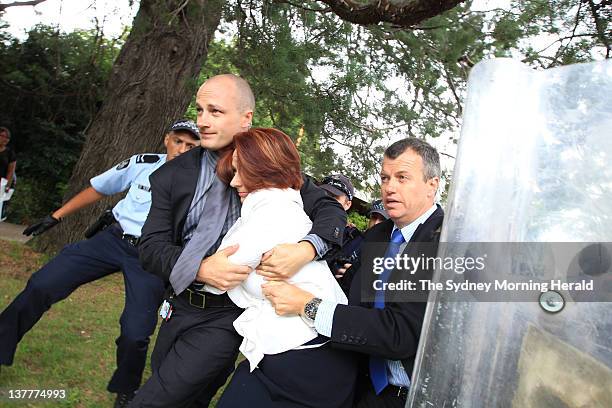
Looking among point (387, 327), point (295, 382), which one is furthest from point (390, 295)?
point (295, 382)

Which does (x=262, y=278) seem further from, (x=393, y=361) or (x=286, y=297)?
(x=393, y=361)

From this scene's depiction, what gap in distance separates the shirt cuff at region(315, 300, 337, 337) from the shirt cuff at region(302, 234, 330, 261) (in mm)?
244

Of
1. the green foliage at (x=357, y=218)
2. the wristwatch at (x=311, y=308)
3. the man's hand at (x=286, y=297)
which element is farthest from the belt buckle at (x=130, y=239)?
the green foliage at (x=357, y=218)

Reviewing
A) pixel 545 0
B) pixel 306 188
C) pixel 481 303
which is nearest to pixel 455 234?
pixel 481 303

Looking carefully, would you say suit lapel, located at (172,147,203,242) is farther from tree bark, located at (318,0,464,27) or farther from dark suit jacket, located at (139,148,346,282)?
tree bark, located at (318,0,464,27)

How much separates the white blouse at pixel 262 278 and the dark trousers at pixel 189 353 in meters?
0.12

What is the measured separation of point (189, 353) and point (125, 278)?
6.04 feet

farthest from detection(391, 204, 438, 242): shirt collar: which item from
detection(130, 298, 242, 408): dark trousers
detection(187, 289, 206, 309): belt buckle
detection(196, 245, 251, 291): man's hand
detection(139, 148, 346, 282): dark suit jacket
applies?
detection(187, 289, 206, 309): belt buckle

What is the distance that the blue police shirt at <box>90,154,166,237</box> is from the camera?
3820 mm

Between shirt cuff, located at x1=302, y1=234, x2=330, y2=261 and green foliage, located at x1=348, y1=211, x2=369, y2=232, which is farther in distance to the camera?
green foliage, located at x1=348, y1=211, x2=369, y2=232

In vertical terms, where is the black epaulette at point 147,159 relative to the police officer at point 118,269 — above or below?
above

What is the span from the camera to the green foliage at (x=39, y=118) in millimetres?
10302

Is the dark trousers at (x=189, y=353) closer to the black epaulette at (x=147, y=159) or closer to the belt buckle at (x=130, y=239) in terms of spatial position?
the belt buckle at (x=130, y=239)

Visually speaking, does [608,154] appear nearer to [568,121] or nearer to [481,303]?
[568,121]
